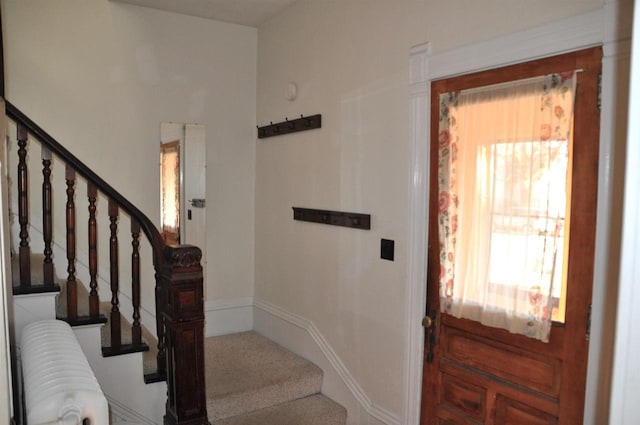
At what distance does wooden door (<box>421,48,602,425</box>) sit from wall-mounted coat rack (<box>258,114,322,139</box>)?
106 centimetres

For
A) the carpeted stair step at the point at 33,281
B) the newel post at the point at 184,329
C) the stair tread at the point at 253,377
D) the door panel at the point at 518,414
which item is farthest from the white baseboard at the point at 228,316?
the door panel at the point at 518,414

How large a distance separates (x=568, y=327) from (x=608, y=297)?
22cm

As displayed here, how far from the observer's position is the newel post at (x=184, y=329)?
2.18 m

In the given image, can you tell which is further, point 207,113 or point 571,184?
point 207,113

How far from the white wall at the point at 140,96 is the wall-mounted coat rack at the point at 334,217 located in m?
0.85

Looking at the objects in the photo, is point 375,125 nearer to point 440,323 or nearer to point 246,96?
point 440,323

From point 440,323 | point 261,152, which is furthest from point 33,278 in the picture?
point 440,323

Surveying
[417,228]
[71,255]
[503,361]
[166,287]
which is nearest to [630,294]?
[503,361]

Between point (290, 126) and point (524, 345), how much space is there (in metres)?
2.25

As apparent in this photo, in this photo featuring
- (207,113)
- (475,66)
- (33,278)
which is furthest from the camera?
(207,113)

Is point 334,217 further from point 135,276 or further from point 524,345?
point 524,345

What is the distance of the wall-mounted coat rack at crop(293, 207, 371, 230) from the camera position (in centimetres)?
288

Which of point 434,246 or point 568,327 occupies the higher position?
point 434,246

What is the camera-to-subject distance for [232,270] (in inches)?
162
